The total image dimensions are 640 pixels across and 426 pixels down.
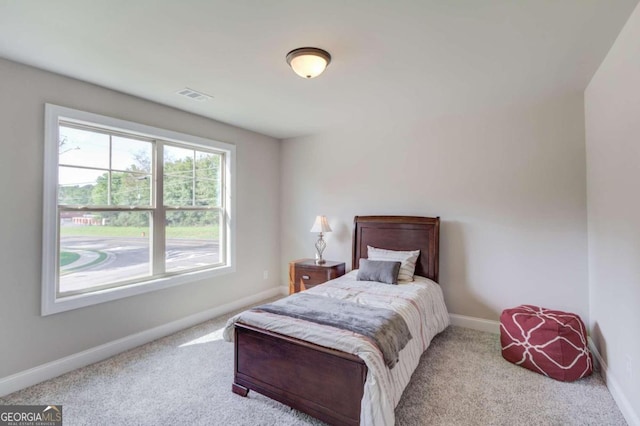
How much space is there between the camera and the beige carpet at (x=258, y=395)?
6.55ft

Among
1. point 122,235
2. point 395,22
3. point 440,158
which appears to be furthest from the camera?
point 440,158

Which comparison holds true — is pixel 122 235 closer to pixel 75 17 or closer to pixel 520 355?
pixel 75 17

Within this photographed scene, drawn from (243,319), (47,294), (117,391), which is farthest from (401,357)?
(47,294)

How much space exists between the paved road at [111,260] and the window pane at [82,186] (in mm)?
354

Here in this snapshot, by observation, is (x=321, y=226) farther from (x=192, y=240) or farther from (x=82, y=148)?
(x=82, y=148)

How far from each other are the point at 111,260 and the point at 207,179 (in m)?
1.45

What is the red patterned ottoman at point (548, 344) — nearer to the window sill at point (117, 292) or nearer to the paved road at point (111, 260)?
the window sill at point (117, 292)

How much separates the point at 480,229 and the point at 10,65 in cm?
457

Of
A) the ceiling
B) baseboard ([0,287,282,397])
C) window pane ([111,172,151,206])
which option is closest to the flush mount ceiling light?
the ceiling

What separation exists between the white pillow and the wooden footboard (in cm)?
169

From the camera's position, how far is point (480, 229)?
3.45 metres

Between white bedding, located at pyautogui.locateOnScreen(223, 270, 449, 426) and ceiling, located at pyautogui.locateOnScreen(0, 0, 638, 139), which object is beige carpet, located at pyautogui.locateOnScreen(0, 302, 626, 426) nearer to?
white bedding, located at pyautogui.locateOnScreen(223, 270, 449, 426)

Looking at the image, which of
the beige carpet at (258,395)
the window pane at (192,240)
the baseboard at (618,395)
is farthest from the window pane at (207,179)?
the baseboard at (618,395)

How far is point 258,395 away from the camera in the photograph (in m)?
2.27
